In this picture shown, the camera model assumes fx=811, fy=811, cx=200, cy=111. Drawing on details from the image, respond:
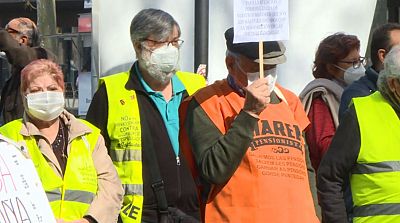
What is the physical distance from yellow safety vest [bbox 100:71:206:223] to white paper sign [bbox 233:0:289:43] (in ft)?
2.63

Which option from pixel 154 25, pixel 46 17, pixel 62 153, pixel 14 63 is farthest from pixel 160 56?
pixel 46 17

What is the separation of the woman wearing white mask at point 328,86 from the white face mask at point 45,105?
4.59 feet

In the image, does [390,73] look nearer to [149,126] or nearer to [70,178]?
[149,126]

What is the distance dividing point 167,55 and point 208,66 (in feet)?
4.49

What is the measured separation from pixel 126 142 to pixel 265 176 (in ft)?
3.08

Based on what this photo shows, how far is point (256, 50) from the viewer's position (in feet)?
12.3

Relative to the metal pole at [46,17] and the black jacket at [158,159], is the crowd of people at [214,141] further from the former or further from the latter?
the metal pole at [46,17]

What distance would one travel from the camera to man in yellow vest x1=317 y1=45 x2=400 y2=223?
3.54m

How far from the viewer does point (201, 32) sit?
5438 mm

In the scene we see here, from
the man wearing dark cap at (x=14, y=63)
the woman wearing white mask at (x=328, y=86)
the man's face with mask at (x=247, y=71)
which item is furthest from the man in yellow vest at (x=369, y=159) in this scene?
the man wearing dark cap at (x=14, y=63)

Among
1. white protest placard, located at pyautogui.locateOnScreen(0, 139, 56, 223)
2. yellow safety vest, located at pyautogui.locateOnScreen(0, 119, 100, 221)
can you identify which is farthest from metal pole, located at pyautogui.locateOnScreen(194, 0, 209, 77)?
white protest placard, located at pyautogui.locateOnScreen(0, 139, 56, 223)

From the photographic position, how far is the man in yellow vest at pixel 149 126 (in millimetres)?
4176

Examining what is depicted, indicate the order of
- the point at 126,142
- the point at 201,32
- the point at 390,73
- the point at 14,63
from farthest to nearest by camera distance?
the point at 14,63 < the point at 201,32 < the point at 126,142 < the point at 390,73

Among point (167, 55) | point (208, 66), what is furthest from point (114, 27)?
point (167, 55)
